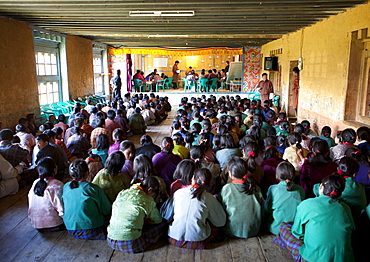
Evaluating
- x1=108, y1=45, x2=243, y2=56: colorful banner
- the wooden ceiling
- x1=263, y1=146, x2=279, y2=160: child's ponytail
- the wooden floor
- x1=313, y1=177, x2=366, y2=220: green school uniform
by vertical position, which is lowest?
the wooden floor

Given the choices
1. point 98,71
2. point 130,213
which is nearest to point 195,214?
point 130,213

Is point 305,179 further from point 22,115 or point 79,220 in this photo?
point 22,115

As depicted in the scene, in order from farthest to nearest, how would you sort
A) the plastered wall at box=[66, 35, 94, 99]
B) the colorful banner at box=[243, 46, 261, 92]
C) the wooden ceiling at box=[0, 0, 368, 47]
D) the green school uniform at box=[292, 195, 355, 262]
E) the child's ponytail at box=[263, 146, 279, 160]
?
the colorful banner at box=[243, 46, 261, 92] → the plastered wall at box=[66, 35, 94, 99] → the wooden ceiling at box=[0, 0, 368, 47] → the child's ponytail at box=[263, 146, 279, 160] → the green school uniform at box=[292, 195, 355, 262]

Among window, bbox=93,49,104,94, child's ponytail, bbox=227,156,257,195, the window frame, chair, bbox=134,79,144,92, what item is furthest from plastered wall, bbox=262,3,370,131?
window, bbox=93,49,104,94

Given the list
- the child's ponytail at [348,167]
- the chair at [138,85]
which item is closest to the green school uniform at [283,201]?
the child's ponytail at [348,167]

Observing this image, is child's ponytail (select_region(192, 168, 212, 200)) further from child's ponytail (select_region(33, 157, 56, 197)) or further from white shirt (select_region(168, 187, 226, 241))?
child's ponytail (select_region(33, 157, 56, 197))

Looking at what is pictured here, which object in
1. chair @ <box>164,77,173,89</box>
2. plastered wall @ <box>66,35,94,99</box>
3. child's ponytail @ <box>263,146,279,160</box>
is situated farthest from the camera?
chair @ <box>164,77,173,89</box>

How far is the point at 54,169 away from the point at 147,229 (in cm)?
108

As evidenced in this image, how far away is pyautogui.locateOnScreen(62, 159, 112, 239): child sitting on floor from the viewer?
119 inches

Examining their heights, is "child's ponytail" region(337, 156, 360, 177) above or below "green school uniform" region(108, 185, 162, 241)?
above

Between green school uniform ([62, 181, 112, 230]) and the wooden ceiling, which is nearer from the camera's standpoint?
green school uniform ([62, 181, 112, 230])

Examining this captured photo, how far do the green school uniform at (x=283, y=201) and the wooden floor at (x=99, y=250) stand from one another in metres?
0.28

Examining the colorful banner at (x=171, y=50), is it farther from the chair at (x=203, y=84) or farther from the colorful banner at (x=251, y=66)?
the chair at (x=203, y=84)

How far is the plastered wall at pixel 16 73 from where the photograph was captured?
6930 mm
